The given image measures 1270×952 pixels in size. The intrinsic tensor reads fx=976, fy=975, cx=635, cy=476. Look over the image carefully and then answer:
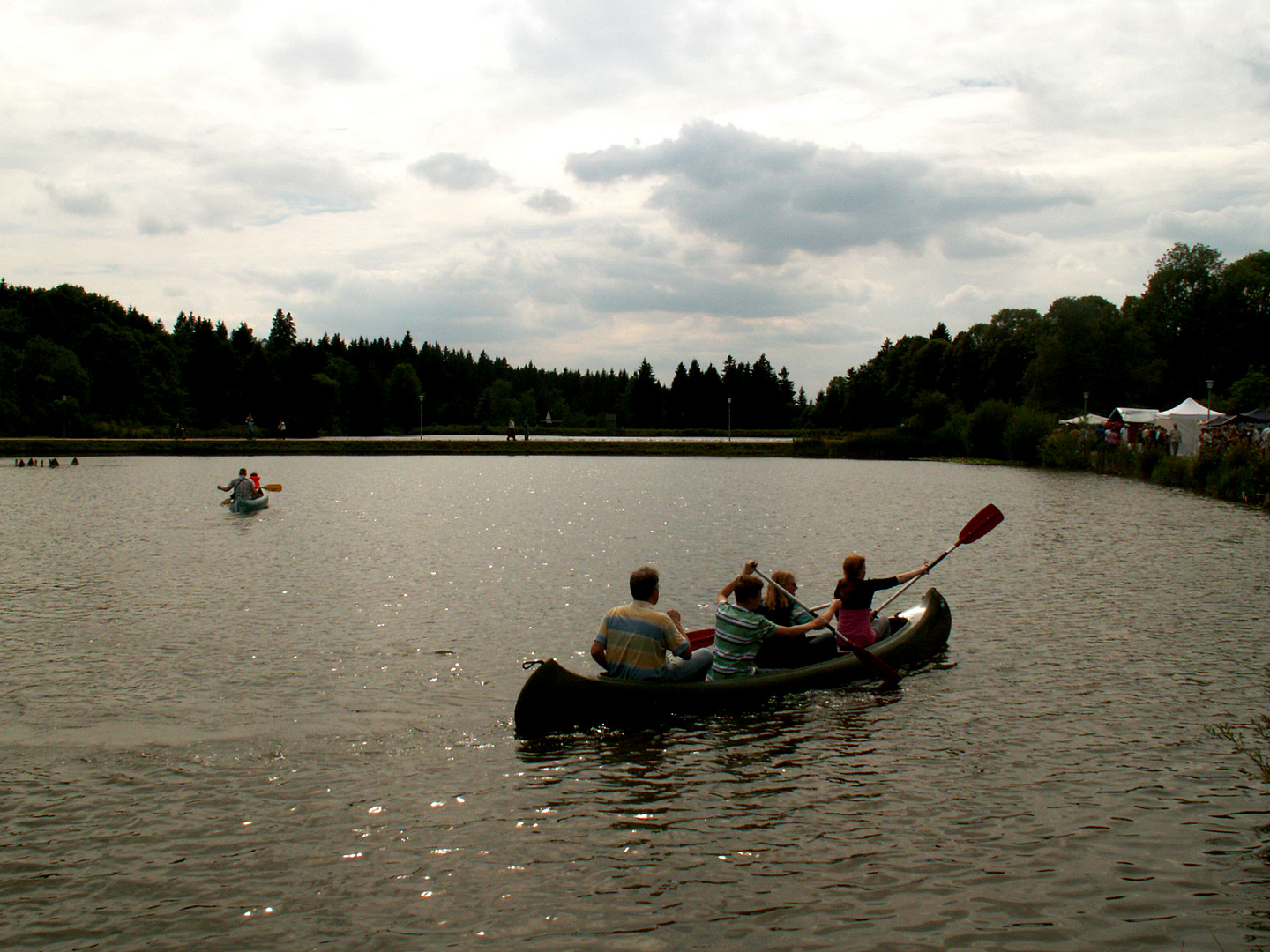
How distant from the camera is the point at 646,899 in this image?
6.12 meters

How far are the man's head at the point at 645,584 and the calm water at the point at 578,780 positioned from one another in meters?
1.32

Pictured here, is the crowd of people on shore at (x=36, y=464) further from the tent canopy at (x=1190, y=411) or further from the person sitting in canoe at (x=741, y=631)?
the tent canopy at (x=1190, y=411)

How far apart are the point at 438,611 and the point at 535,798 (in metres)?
8.27

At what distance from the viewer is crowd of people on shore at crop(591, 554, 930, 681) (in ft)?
31.4

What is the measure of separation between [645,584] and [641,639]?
1.93ft

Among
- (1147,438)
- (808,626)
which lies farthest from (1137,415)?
(808,626)

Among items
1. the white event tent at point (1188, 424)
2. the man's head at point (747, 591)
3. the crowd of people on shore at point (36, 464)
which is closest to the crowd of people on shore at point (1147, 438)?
the white event tent at point (1188, 424)

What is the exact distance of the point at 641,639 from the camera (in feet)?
31.4

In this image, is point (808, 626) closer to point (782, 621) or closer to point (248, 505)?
point (782, 621)

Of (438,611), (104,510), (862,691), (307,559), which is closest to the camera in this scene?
(862,691)

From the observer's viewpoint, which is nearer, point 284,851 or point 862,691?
point 284,851

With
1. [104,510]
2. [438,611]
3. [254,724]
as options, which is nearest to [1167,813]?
[254,724]

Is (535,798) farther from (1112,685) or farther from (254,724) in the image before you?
(1112,685)

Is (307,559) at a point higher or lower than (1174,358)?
lower
